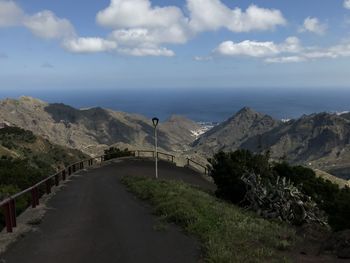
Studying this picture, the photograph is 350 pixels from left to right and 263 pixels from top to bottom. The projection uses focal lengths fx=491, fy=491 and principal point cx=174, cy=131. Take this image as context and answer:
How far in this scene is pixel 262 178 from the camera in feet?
63.8

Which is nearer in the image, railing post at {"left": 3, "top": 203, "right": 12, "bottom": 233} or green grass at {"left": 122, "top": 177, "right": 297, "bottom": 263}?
green grass at {"left": 122, "top": 177, "right": 297, "bottom": 263}

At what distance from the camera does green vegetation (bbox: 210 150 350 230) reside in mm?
17359

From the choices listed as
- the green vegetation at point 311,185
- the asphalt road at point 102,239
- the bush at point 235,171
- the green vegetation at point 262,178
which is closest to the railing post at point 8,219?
the asphalt road at point 102,239

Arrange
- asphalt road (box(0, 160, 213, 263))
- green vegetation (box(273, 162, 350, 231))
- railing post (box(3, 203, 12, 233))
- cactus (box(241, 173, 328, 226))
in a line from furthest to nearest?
green vegetation (box(273, 162, 350, 231))
cactus (box(241, 173, 328, 226))
railing post (box(3, 203, 12, 233))
asphalt road (box(0, 160, 213, 263))

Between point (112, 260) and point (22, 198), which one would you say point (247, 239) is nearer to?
point (112, 260)

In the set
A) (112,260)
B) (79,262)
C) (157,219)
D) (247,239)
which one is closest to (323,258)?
(247,239)

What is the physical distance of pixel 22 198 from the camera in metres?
17.6

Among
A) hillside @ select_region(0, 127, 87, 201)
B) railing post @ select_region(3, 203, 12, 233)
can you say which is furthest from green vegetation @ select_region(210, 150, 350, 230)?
railing post @ select_region(3, 203, 12, 233)

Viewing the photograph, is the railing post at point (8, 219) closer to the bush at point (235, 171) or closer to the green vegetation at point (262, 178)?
the green vegetation at point (262, 178)

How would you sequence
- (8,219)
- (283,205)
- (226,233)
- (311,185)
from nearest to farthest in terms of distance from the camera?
(226,233)
(8,219)
(283,205)
(311,185)

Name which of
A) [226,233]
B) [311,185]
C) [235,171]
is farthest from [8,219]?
[311,185]

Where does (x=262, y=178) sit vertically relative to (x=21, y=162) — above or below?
above

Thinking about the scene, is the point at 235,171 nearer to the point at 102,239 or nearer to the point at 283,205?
the point at 283,205

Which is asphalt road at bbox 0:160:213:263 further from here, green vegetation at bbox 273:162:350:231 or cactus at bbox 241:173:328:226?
green vegetation at bbox 273:162:350:231
